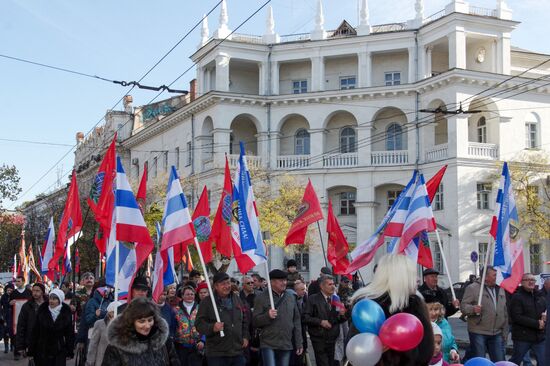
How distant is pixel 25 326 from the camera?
1195cm

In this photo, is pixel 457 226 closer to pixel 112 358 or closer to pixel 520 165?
pixel 520 165

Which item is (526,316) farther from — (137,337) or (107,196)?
(137,337)

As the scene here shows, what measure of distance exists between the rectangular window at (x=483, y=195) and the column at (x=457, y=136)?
1957 millimetres

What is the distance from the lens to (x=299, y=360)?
12.0 metres

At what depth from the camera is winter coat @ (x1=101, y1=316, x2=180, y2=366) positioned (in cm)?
641

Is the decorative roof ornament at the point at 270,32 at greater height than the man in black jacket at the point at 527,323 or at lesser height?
greater

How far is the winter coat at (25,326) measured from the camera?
11633 mm

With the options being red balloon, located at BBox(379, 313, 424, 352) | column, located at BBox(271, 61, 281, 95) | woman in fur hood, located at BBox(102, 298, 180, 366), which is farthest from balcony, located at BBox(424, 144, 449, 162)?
red balloon, located at BBox(379, 313, 424, 352)

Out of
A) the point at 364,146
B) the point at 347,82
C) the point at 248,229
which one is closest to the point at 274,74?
the point at 347,82

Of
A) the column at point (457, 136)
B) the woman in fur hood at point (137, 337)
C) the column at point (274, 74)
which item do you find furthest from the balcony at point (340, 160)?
the woman in fur hood at point (137, 337)

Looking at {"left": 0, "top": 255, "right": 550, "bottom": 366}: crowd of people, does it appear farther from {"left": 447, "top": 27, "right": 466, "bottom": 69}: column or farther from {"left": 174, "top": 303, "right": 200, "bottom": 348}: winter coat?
{"left": 447, "top": 27, "right": 466, "bottom": 69}: column

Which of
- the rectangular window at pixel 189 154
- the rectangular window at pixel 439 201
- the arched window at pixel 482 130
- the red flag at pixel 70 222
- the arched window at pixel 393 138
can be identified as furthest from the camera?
the rectangular window at pixel 189 154

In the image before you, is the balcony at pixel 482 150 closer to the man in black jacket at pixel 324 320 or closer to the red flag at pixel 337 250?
the red flag at pixel 337 250

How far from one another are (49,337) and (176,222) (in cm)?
259
